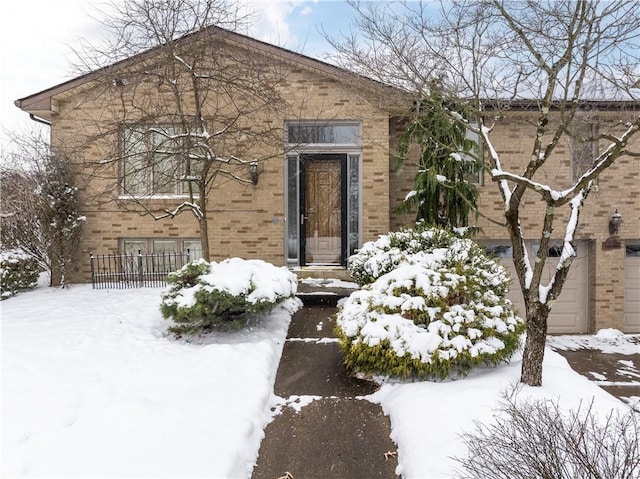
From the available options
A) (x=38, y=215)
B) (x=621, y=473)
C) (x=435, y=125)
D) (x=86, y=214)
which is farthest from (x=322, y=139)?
(x=621, y=473)

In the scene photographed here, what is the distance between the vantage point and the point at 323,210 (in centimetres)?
929

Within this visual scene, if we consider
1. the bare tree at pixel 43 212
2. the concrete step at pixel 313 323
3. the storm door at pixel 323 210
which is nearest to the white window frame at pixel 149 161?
the bare tree at pixel 43 212

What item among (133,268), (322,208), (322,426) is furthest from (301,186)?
(322,426)

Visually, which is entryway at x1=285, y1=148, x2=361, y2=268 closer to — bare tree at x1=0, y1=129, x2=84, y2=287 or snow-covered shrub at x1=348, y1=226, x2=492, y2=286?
snow-covered shrub at x1=348, y1=226, x2=492, y2=286

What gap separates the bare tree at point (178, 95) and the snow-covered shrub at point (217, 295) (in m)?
1.75

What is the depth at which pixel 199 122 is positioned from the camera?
280 inches

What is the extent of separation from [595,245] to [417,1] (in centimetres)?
805

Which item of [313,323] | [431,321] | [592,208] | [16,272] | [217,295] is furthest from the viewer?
[592,208]

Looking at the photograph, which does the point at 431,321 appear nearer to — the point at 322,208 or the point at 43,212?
the point at 322,208

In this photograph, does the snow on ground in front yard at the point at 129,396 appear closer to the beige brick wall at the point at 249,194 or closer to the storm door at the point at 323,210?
the beige brick wall at the point at 249,194

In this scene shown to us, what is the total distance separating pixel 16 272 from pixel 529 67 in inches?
387

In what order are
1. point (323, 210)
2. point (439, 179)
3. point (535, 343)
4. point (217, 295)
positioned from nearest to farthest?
point (535, 343), point (217, 295), point (439, 179), point (323, 210)

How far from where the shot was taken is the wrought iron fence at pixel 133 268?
859cm

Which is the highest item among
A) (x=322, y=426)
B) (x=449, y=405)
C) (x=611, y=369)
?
(x=449, y=405)
